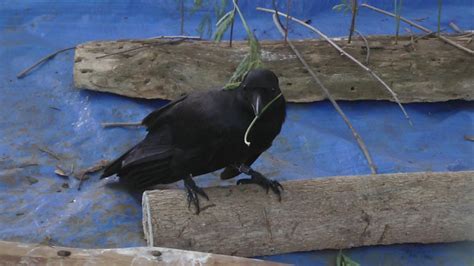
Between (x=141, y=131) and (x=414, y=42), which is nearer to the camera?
(x=141, y=131)

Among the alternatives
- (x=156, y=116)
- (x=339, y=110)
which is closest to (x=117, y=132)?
(x=156, y=116)

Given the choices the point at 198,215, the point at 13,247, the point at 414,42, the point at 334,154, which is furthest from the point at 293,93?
the point at 13,247

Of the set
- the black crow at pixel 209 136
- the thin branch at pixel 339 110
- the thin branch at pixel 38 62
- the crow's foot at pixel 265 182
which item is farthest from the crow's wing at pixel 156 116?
the thin branch at pixel 38 62

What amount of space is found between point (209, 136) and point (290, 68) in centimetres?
102

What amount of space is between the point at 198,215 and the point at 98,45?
129cm

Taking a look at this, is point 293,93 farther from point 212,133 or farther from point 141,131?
point 212,133

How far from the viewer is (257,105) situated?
2.70 meters

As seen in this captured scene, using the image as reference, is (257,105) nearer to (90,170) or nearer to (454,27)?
(90,170)

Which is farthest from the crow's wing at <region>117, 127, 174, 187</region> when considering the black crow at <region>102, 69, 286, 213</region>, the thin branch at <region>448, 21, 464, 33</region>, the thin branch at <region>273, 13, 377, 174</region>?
the thin branch at <region>448, 21, 464, 33</region>

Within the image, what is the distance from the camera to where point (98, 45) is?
148 inches

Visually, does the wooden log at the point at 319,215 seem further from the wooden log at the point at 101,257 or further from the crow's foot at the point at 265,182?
the wooden log at the point at 101,257

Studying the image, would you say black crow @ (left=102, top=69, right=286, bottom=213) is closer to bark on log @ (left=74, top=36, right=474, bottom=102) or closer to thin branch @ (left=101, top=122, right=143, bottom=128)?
thin branch @ (left=101, top=122, right=143, bottom=128)

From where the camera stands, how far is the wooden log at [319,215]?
9.04ft

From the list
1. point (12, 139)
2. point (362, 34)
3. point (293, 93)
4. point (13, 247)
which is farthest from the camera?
point (362, 34)
